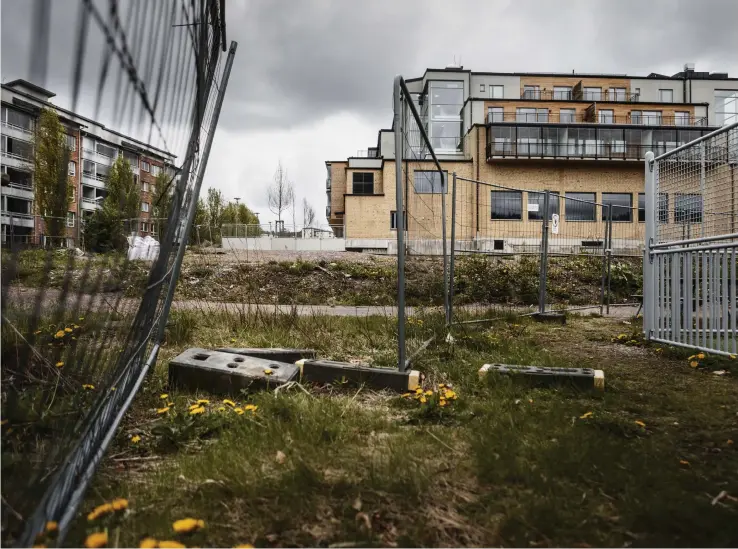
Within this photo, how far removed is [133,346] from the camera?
287 centimetres

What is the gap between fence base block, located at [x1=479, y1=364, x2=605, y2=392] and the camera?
3709mm

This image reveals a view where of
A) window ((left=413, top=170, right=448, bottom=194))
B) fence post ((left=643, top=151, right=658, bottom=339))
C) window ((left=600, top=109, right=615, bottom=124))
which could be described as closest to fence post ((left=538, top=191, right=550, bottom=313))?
fence post ((left=643, top=151, right=658, bottom=339))

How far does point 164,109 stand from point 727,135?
5.18 metres

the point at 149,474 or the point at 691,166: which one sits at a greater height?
the point at 691,166

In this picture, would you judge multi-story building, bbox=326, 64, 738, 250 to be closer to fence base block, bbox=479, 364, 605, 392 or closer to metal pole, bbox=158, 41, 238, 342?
metal pole, bbox=158, 41, 238, 342

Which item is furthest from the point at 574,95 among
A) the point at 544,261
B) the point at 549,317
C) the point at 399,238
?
the point at 399,238

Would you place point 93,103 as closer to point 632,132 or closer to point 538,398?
point 538,398

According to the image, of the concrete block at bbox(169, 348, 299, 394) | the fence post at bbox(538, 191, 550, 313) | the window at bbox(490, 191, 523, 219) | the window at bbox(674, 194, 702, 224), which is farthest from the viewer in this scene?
the window at bbox(490, 191, 523, 219)

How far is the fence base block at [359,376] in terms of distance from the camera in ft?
12.3

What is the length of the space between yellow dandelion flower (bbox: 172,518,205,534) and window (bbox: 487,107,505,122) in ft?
148

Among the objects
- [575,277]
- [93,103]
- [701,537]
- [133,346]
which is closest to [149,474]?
[133,346]

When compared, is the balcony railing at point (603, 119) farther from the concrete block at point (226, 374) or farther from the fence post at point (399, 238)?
the concrete block at point (226, 374)

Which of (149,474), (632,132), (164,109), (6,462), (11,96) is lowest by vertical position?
(149,474)

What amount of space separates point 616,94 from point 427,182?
51083 millimetres
